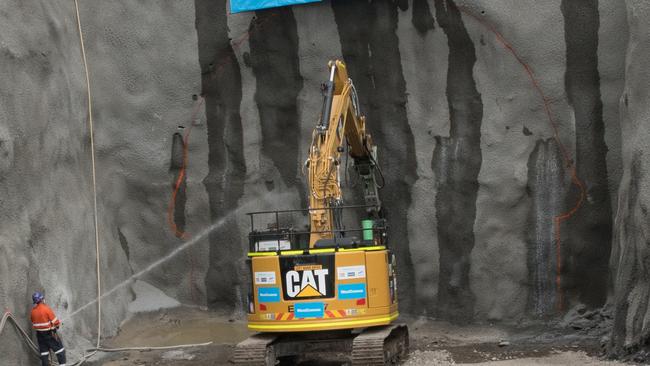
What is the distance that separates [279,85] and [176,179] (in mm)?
2657

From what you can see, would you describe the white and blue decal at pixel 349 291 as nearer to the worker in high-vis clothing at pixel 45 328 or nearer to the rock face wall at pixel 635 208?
the rock face wall at pixel 635 208

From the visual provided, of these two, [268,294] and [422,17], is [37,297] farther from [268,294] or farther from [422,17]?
[422,17]

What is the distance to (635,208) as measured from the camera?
47.5 feet

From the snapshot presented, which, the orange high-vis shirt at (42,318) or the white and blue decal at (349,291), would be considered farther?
the orange high-vis shirt at (42,318)

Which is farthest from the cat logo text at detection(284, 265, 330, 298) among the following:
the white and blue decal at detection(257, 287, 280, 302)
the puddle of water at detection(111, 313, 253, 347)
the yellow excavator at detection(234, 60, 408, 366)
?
the puddle of water at detection(111, 313, 253, 347)

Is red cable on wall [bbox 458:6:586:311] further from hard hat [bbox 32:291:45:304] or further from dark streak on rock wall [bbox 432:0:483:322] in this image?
hard hat [bbox 32:291:45:304]

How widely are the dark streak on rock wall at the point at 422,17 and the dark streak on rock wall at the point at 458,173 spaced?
18 centimetres

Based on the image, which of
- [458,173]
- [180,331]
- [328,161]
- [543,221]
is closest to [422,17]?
[458,173]

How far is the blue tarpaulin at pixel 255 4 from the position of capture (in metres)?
18.8

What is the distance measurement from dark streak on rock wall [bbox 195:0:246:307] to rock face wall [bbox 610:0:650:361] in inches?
290

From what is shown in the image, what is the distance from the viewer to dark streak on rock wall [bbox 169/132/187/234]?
63.8 ft

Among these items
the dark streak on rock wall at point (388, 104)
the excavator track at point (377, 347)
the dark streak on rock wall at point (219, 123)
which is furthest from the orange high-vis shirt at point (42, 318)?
the dark streak on rock wall at point (388, 104)

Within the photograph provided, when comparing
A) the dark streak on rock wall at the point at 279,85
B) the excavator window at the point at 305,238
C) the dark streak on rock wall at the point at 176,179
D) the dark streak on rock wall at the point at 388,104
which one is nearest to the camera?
the excavator window at the point at 305,238

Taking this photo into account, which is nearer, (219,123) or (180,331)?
(180,331)
